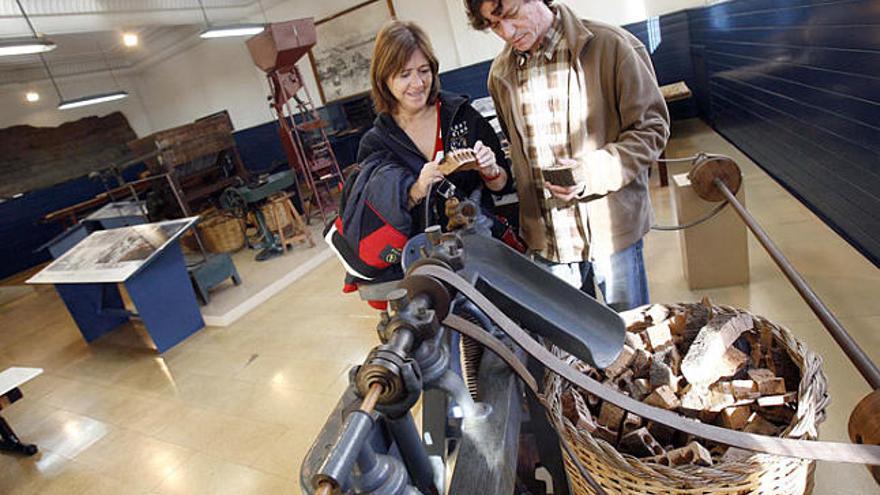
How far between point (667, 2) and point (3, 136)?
1132cm

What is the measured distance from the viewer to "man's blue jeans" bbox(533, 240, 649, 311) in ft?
4.83

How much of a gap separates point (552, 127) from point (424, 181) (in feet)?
1.40

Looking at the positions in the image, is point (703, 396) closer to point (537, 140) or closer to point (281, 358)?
point (537, 140)

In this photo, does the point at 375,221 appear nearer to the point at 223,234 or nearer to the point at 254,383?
the point at 254,383

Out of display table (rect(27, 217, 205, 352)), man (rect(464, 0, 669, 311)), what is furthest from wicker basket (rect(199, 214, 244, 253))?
man (rect(464, 0, 669, 311))

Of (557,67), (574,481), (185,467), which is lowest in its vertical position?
(185,467)

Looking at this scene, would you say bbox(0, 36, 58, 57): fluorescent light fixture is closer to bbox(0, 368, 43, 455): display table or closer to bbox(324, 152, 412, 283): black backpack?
bbox(0, 368, 43, 455): display table

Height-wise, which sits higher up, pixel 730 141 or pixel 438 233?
pixel 438 233

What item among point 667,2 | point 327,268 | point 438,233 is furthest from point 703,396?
point 667,2

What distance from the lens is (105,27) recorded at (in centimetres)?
595

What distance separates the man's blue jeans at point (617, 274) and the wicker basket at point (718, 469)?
1.77ft

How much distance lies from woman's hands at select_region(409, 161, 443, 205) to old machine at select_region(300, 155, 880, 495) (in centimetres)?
24

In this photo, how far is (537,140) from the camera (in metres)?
1.40

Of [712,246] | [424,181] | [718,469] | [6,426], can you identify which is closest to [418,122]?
[424,181]
